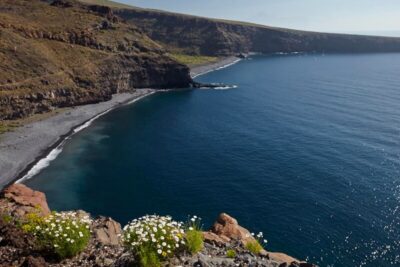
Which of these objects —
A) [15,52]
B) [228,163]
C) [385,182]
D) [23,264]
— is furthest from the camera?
[15,52]

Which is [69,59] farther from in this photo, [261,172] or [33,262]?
[33,262]

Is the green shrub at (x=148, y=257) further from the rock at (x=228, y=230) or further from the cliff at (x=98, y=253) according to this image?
the rock at (x=228, y=230)

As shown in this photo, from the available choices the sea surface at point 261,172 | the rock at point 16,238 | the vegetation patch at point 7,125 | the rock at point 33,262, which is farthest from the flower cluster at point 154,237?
the vegetation patch at point 7,125

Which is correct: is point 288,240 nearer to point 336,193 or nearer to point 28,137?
point 336,193

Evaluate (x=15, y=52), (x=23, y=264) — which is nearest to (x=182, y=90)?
(x=15, y=52)

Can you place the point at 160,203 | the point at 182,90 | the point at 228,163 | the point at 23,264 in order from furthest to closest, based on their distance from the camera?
1. the point at 182,90
2. the point at 228,163
3. the point at 160,203
4. the point at 23,264

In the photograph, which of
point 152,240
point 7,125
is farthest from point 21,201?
point 7,125
